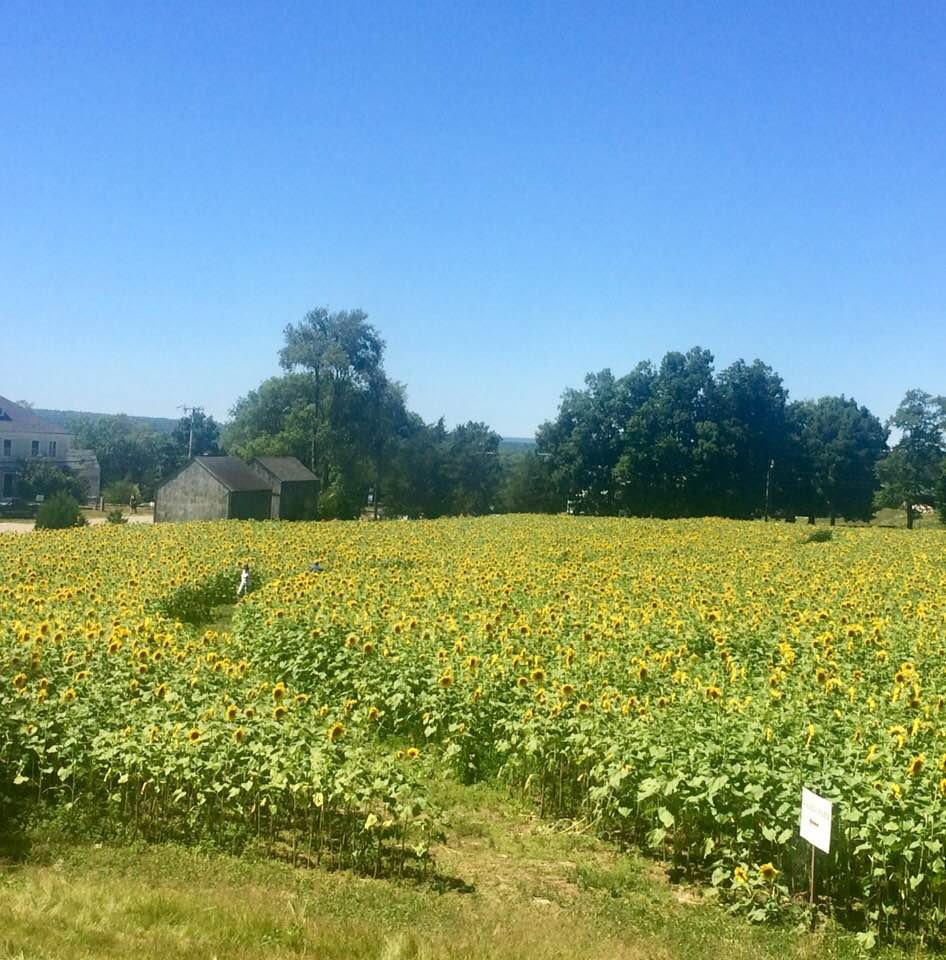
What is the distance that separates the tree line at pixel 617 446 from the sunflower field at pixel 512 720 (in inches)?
1940

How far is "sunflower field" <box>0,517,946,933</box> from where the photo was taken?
7039 millimetres

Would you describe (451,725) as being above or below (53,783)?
above

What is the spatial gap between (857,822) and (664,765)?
1.54 m

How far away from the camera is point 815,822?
6199 millimetres

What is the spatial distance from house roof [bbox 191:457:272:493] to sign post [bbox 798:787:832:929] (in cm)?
4719

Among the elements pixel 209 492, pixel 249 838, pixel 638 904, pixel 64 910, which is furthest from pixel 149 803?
pixel 209 492

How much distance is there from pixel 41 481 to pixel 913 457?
6298cm

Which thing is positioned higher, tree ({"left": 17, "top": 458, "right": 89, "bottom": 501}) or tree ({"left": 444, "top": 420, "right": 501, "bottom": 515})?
tree ({"left": 444, "top": 420, "right": 501, "bottom": 515})

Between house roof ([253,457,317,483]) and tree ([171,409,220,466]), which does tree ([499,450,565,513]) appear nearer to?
house roof ([253,457,317,483])

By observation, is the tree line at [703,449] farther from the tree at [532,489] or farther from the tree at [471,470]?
the tree at [471,470]

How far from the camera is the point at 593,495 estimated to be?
68688 millimetres

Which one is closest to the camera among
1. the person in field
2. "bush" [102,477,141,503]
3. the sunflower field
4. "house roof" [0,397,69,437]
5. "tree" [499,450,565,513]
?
the sunflower field

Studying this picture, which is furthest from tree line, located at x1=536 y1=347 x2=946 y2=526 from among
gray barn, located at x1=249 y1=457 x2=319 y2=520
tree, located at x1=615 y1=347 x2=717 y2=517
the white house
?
the white house

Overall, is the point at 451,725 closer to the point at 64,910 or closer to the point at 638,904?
the point at 638,904
